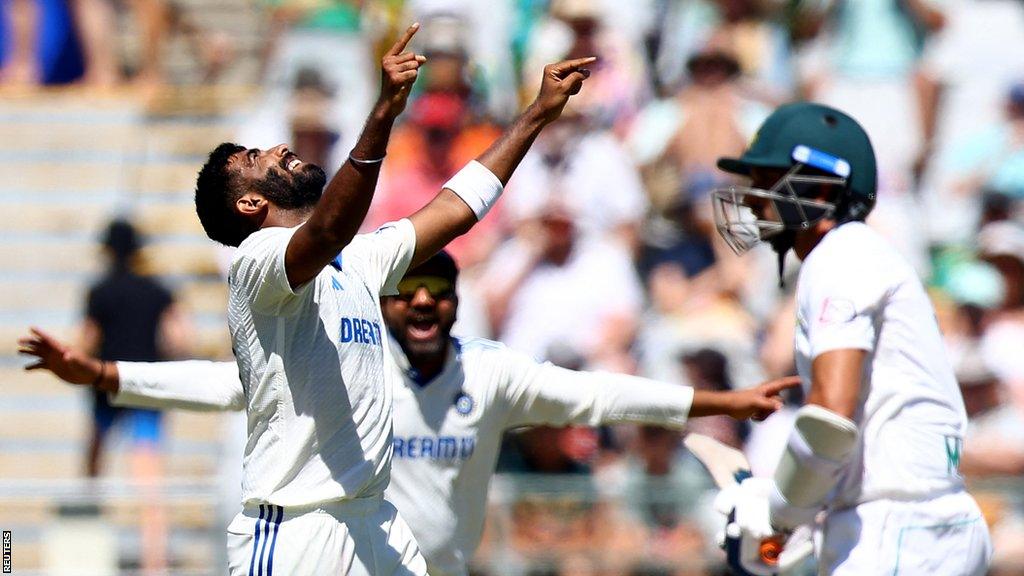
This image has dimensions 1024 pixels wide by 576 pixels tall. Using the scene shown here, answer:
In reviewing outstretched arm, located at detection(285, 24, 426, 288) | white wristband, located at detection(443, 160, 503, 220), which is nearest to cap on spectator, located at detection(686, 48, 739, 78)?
white wristband, located at detection(443, 160, 503, 220)

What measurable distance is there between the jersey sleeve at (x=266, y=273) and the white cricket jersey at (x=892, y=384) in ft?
4.52

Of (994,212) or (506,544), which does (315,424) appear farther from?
(994,212)

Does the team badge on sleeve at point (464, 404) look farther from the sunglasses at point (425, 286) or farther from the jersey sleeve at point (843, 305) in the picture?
the jersey sleeve at point (843, 305)

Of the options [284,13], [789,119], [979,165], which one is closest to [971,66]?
[979,165]

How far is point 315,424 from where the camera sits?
14.2ft

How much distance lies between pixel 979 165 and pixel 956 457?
6097 millimetres

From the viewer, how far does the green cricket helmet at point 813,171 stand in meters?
4.59

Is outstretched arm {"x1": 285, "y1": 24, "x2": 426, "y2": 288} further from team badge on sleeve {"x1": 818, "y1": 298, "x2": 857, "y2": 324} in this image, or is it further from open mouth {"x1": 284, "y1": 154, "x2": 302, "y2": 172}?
team badge on sleeve {"x1": 818, "y1": 298, "x2": 857, "y2": 324}

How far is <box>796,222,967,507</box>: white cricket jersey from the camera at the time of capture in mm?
4309

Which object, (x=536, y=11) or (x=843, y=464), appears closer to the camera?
(x=843, y=464)

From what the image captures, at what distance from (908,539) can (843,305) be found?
25.5 inches

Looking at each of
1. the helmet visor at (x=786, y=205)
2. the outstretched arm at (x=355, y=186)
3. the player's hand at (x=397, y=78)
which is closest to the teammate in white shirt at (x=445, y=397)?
the helmet visor at (x=786, y=205)

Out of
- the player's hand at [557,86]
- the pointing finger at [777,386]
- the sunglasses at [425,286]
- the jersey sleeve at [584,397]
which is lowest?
the jersey sleeve at [584,397]

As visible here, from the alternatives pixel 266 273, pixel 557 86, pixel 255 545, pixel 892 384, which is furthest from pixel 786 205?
pixel 255 545
